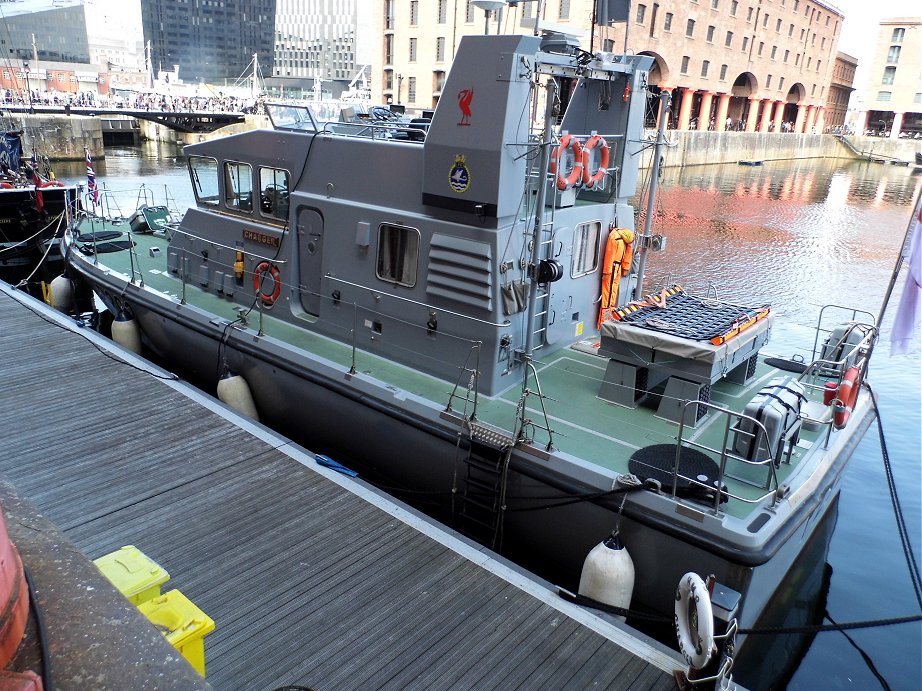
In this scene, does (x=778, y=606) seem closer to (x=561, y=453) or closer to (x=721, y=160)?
(x=561, y=453)

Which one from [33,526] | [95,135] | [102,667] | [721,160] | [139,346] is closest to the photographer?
[102,667]

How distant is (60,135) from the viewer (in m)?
37.7

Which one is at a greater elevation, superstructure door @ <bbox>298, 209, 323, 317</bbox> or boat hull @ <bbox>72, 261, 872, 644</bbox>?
superstructure door @ <bbox>298, 209, 323, 317</bbox>

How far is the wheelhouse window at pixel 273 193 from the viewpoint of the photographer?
26.4 feet

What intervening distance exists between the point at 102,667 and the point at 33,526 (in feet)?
2.09

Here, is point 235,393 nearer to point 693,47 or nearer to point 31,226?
point 31,226

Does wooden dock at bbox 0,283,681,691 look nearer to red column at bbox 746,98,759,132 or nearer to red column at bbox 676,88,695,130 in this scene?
red column at bbox 676,88,695,130

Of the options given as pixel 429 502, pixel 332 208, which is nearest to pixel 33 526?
pixel 429 502

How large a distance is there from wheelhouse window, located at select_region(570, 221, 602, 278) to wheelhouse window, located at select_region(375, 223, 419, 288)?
1.73 metres

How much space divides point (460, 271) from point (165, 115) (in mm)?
44605

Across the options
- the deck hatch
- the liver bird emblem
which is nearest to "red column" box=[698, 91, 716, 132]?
the liver bird emblem

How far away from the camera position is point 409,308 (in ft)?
22.9

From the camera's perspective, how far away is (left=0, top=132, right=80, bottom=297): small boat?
16094mm

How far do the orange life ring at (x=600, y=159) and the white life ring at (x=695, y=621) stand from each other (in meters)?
4.33
